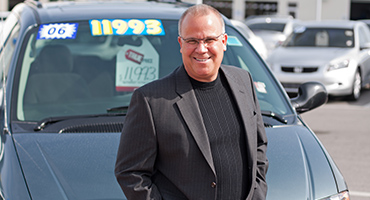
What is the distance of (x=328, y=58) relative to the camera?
39.8 ft

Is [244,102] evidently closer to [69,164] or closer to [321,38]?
[69,164]

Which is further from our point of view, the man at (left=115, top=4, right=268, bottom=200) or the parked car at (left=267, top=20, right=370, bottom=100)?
the parked car at (left=267, top=20, right=370, bottom=100)

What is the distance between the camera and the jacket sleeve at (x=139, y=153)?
2.20m

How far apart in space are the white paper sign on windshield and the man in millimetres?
1745

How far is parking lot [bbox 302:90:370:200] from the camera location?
20.4ft

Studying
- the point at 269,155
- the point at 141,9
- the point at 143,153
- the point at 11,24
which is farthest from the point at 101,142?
the point at 11,24

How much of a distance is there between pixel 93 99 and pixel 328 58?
8.85 meters

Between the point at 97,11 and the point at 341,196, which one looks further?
the point at 97,11

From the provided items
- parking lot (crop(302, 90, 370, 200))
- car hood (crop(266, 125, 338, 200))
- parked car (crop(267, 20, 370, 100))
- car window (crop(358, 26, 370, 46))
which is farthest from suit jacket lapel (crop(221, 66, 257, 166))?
car window (crop(358, 26, 370, 46))

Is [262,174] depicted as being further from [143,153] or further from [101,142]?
[101,142]

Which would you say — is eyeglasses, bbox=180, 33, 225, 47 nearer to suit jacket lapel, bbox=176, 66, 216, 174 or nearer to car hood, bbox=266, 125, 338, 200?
suit jacket lapel, bbox=176, 66, 216, 174

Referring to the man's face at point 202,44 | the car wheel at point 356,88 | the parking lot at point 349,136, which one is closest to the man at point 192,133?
the man's face at point 202,44

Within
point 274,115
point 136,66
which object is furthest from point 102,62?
point 274,115

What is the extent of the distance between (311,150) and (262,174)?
34.7 inches
